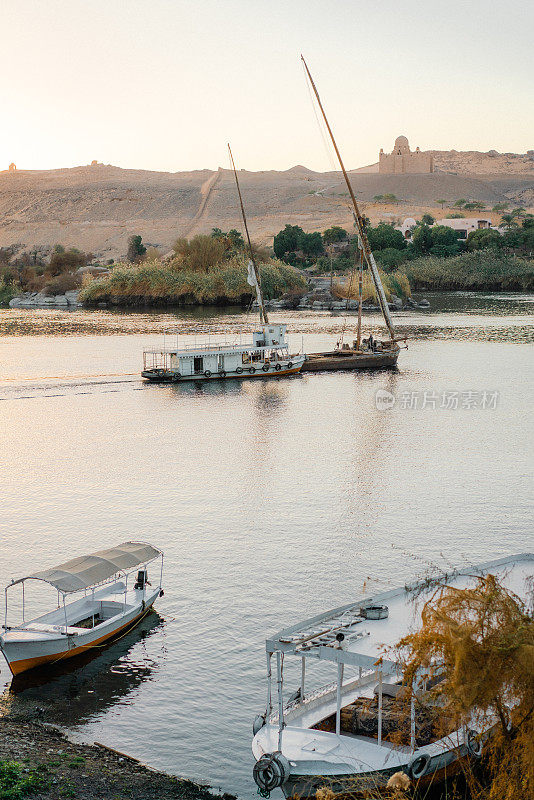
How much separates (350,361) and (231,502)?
35.8 m

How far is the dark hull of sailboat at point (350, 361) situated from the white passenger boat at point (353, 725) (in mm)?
51875

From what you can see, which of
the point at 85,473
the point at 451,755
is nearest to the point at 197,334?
the point at 85,473

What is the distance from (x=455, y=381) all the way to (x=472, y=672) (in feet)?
175

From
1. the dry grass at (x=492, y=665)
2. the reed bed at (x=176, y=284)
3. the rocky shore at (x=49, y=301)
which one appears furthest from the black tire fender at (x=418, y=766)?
the rocky shore at (x=49, y=301)

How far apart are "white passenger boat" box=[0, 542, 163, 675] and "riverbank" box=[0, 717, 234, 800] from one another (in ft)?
8.47

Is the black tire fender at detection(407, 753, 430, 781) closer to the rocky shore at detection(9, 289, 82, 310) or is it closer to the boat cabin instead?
the boat cabin

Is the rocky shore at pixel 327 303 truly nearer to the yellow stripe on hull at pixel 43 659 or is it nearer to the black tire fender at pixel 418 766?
the yellow stripe on hull at pixel 43 659

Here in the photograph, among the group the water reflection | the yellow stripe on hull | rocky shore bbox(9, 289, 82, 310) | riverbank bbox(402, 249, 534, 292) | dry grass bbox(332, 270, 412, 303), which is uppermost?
riverbank bbox(402, 249, 534, 292)

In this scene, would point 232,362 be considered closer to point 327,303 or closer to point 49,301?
point 327,303

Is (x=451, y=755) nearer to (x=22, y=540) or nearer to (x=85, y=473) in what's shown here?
(x=22, y=540)

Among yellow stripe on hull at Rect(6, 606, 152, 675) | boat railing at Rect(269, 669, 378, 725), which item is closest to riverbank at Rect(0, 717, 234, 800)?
boat railing at Rect(269, 669, 378, 725)

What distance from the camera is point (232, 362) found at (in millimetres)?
67438

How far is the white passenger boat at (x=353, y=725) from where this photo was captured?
14.6 meters

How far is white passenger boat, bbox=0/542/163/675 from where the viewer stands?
68.0 feet
